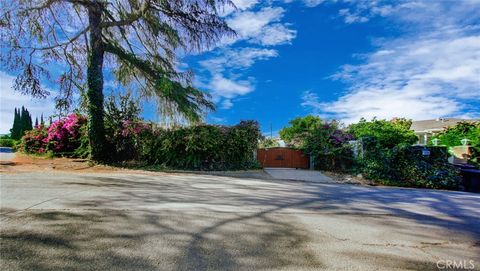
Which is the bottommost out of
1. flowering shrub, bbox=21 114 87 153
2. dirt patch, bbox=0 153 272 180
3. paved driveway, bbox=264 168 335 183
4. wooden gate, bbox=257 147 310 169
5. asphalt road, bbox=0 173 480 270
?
asphalt road, bbox=0 173 480 270

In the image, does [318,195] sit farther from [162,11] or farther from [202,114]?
[162,11]

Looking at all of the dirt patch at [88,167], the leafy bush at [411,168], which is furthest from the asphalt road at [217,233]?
the leafy bush at [411,168]

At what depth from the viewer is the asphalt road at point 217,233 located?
10.1 ft

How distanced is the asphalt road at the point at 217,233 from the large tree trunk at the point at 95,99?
6065mm

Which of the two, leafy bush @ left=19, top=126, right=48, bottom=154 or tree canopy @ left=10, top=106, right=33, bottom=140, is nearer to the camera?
leafy bush @ left=19, top=126, right=48, bottom=154

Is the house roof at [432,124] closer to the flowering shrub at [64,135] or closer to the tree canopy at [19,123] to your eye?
the flowering shrub at [64,135]

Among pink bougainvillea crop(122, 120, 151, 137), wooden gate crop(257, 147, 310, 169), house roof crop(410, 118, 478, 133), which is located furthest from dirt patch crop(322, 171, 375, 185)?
house roof crop(410, 118, 478, 133)

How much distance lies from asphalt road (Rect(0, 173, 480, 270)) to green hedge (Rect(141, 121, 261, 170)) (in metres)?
5.85

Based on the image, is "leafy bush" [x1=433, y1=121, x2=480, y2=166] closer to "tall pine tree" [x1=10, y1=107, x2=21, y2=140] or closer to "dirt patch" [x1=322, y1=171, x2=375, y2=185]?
"dirt patch" [x1=322, y1=171, x2=375, y2=185]

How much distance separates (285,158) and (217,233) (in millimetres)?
12160

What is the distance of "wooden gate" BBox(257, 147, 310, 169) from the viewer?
50.9 feet

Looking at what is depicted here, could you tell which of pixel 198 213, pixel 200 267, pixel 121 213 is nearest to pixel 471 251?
pixel 200 267

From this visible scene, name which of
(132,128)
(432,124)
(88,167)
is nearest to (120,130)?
(132,128)

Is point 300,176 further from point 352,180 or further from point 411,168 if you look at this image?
point 411,168
